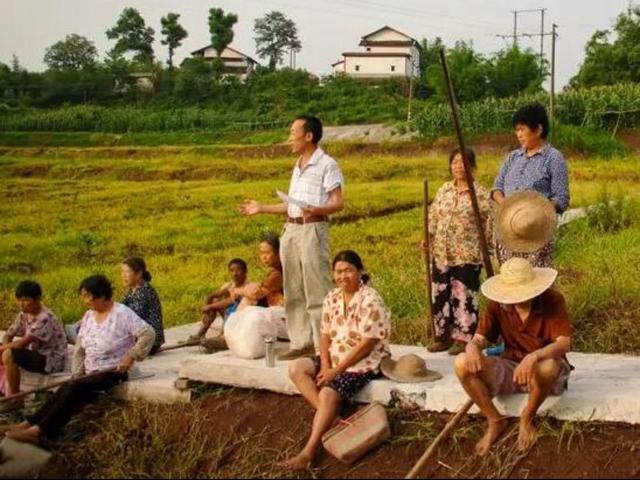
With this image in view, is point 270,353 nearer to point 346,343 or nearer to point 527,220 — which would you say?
point 346,343

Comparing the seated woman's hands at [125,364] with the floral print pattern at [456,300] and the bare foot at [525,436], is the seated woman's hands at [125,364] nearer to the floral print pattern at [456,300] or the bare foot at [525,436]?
the floral print pattern at [456,300]

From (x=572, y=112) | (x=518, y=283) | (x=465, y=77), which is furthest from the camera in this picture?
(x=465, y=77)

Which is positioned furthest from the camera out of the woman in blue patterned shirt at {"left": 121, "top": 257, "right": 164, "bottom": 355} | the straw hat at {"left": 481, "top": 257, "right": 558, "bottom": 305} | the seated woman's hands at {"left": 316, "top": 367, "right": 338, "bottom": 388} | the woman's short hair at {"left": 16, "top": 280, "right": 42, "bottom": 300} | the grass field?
the grass field

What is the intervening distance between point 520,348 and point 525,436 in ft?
1.46

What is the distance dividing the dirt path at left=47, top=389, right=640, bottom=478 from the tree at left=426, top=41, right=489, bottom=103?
4041 centimetres

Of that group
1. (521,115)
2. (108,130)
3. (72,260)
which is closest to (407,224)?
(72,260)

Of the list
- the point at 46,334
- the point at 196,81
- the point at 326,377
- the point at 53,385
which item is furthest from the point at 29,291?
the point at 196,81

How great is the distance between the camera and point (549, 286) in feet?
14.3

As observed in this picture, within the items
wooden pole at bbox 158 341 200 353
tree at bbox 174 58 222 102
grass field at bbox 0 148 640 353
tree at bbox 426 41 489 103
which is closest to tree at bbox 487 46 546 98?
tree at bbox 426 41 489 103

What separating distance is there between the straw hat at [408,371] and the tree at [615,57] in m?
38.2

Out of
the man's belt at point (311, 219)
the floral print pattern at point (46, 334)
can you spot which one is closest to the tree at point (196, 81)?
the floral print pattern at point (46, 334)

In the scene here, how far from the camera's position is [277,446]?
482 centimetres

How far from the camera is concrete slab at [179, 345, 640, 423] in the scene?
14.5 feet

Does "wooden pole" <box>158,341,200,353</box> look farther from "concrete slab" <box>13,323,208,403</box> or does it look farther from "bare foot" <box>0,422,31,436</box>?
"bare foot" <box>0,422,31,436</box>
